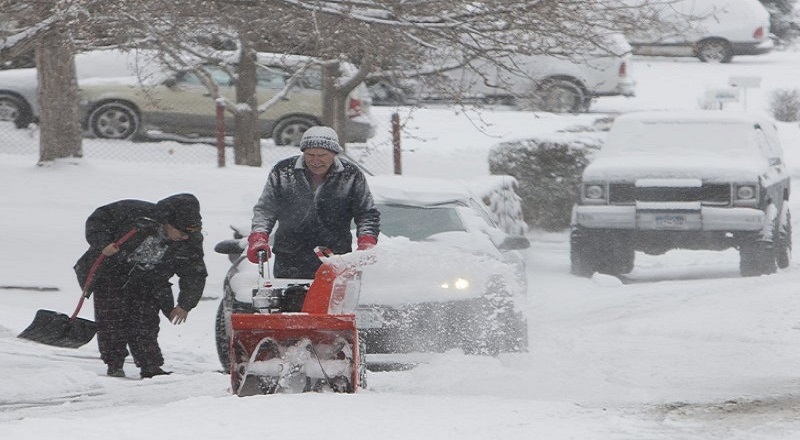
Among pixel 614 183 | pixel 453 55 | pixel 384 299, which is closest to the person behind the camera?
pixel 384 299

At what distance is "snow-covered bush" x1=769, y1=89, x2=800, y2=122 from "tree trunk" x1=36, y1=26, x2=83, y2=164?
16038 mm

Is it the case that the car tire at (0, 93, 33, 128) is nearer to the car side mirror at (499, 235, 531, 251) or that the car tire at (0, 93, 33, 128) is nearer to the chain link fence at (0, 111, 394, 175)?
the chain link fence at (0, 111, 394, 175)

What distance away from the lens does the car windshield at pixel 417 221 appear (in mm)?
10695

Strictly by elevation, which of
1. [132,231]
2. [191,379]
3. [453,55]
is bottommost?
[191,379]

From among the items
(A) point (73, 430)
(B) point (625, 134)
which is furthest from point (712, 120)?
(A) point (73, 430)

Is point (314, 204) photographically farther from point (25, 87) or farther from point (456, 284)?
point (25, 87)

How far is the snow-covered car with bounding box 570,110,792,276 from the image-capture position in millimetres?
14438

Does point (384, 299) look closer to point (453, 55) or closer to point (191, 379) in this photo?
point (191, 379)

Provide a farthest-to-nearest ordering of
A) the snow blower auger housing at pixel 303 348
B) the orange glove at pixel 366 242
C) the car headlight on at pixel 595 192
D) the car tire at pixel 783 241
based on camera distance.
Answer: the car tire at pixel 783 241 → the car headlight on at pixel 595 192 → the orange glove at pixel 366 242 → the snow blower auger housing at pixel 303 348

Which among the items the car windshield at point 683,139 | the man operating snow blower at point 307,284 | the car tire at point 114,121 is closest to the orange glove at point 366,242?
the man operating snow blower at point 307,284

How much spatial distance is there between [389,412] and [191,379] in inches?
103

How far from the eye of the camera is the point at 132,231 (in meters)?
9.21

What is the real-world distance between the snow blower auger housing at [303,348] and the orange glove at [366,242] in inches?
28.7

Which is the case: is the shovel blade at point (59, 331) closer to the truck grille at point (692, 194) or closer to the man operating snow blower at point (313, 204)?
the man operating snow blower at point (313, 204)
